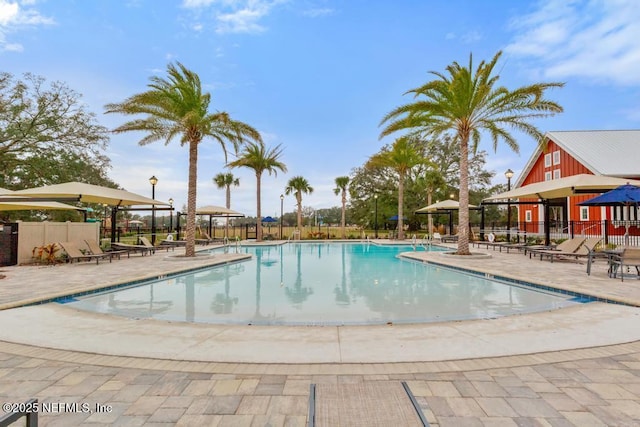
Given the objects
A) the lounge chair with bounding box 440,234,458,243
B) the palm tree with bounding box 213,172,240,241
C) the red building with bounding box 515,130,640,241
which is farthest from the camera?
the palm tree with bounding box 213,172,240,241

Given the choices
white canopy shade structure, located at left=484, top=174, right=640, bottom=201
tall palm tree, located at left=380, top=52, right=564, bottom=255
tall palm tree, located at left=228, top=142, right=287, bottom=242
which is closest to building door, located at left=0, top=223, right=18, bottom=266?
tall palm tree, located at left=228, top=142, right=287, bottom=242

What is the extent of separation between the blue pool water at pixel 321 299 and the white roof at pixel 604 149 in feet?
55.1

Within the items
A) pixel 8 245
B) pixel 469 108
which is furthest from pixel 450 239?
pixel 8 245

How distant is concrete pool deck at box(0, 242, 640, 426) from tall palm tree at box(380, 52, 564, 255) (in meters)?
9.57

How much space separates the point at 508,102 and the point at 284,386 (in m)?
14.0

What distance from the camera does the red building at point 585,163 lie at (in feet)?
66.7

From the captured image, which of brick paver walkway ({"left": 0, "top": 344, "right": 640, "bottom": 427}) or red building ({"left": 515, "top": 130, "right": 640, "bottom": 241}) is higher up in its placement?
red building ({"left": 515, "top": 130, "right": 640, "bottom": 241})

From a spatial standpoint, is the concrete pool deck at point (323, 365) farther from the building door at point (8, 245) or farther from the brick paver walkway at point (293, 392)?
the building door at point (8, 245)

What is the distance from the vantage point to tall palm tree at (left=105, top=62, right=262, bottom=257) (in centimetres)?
1278

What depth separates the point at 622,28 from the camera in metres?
13.7

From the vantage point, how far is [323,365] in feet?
10.9

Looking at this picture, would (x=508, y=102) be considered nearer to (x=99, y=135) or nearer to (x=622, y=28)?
(x=622, y=28)

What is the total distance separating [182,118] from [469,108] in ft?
37.8

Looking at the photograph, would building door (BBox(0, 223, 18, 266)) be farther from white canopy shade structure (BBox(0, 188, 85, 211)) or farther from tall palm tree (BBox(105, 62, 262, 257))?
tall palm tree (BBox(105, 62, 262, 257))
